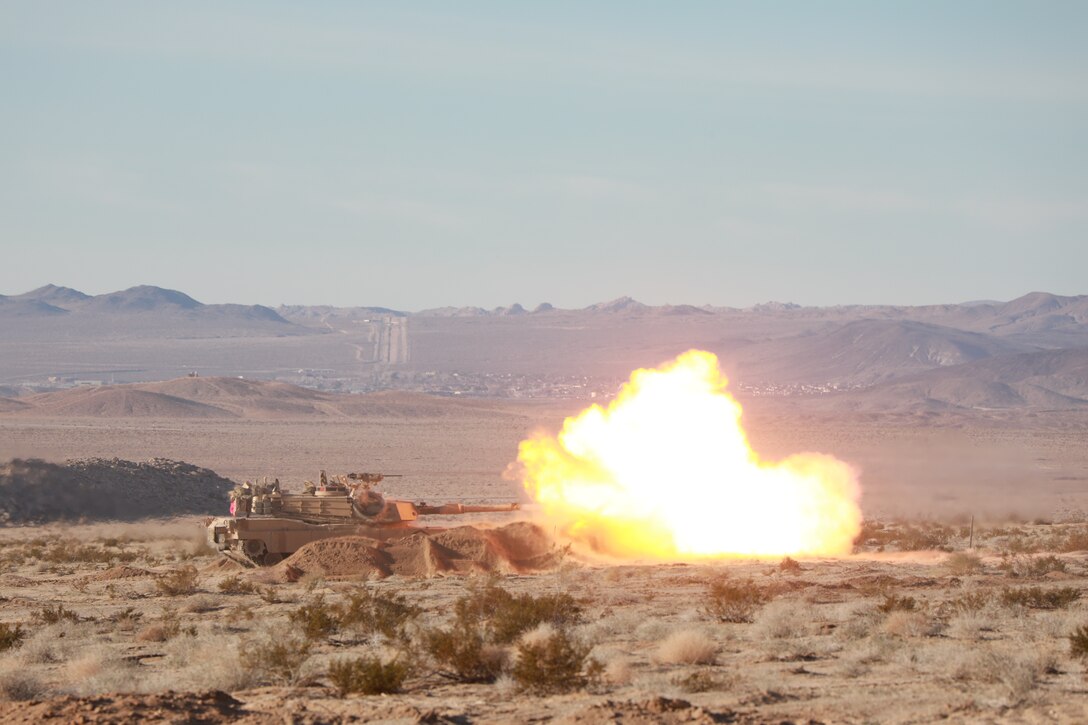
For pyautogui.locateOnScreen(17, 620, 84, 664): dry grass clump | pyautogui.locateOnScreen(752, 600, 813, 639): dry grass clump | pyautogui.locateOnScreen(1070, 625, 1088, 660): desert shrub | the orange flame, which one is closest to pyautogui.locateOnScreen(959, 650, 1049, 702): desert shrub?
pyautogui.locateOnScreen(1070, 625, 1088, 660): desert shrub

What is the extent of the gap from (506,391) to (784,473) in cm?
12660

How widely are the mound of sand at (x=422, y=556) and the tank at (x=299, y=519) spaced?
1222mm

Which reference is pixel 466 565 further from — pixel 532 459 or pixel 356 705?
pixel 356 705

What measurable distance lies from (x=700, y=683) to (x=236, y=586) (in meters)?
14.1

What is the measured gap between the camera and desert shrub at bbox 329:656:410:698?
1413 centimetres

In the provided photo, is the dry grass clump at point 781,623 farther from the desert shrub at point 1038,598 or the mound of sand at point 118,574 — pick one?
the mound of sand at point 118,574

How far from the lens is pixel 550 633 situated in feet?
57.1

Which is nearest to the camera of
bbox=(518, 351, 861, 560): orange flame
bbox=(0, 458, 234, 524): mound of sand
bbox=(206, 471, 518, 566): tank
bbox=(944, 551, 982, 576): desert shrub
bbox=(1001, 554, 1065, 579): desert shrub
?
bbox=(1001, 554, 1065, 579): desert shrub

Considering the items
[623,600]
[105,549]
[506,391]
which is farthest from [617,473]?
[506,391]

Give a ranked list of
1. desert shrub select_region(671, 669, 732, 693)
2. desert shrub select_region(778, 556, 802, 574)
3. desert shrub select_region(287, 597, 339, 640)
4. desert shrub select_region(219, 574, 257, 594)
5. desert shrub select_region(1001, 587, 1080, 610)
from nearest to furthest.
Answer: desert shrub select_region(671, 669, 732, 693)
desert shrub select_region(287, 597, 339, 640)
desert shrub select_region(1001, 587, 1080, 610)
desert shrub select_region(219, 574, 257, 594)
desert shrub select_region(778, 556, 802, 574)

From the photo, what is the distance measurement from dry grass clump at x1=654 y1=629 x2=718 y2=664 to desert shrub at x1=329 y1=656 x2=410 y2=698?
3.76 m

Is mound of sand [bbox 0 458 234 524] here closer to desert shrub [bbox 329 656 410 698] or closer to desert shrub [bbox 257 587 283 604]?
desert shrub [bbox 257 587 283 604]

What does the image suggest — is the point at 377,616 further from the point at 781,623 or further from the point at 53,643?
the point at 781,623

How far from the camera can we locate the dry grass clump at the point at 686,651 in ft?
54.1
